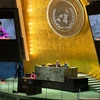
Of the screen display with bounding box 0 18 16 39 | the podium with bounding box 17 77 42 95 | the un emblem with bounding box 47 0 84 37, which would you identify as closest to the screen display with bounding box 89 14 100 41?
the podium with bounding box 17 77 42 95

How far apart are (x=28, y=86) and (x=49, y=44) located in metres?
5.80

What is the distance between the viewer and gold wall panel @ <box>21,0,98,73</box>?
17.8m

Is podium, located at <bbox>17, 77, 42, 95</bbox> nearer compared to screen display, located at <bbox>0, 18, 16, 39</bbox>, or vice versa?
podium, located at <bbox>17, 77, 42, 95</bbox>

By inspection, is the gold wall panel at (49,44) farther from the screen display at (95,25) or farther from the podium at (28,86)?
the podium at (28,86)

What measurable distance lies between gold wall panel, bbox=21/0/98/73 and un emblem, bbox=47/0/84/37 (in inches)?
13.3

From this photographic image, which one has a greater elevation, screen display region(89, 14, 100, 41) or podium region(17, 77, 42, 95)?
screen display region(89, 14, 100, 41)

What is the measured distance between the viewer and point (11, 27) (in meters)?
17.4

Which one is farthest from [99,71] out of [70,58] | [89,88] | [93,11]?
[93,11]

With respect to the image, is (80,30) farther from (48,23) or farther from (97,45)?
(97,45)

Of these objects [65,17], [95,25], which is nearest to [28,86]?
[95,25]

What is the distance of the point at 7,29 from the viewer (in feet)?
57.6

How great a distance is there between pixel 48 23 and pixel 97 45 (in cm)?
665

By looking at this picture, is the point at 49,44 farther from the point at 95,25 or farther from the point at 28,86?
the point at 95,25

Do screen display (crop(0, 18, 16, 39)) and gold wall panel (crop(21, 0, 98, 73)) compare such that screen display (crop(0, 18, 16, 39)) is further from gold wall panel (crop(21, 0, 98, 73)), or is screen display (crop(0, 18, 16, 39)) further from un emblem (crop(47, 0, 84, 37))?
gold wall panel (crop(21, 0, 98, 73))
